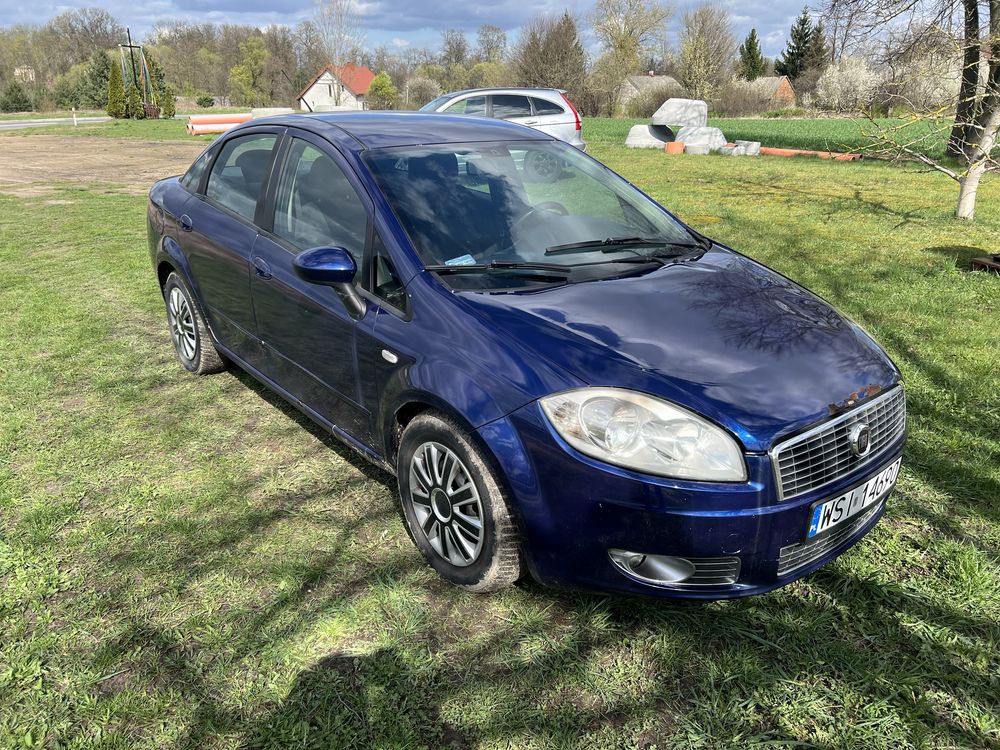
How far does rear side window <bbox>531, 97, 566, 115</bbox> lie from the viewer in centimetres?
1531

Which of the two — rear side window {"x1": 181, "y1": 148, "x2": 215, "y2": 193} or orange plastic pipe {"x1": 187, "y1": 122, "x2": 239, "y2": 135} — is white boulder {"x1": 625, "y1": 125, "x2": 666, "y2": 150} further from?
rear side window {"x1": 181, "y1": 148, "x2": 215, "y2": 193}

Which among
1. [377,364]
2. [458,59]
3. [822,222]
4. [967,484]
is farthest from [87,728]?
[458,59]

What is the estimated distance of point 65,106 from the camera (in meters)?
59.4

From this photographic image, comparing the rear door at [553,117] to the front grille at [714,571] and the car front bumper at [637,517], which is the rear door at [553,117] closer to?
the car front bumper at [637,517]

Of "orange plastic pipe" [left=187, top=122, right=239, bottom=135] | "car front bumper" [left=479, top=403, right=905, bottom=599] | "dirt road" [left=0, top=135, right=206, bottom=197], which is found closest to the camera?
"car front bumper" [left=479, top=403, right=905, bottom=599]

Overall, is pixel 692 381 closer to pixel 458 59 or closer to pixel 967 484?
pixel 967 484

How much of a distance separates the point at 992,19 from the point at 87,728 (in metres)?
14.0

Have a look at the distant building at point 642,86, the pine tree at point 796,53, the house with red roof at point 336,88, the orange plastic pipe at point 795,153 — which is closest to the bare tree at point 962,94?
the orange plastic pipe at point 795,153

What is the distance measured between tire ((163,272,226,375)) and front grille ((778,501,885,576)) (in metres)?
3.43

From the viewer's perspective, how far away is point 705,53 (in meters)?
60.6

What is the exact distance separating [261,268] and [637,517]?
2.24 metres

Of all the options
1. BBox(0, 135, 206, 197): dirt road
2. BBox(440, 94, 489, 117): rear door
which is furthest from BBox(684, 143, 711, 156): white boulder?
BBox(0, 135, 206, 197): dirt road

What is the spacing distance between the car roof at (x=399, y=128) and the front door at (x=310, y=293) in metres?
0.13

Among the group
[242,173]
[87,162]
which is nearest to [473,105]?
[87,162]
